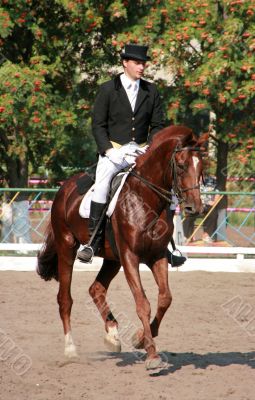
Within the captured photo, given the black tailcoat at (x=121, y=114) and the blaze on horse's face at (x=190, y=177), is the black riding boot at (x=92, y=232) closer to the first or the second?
the black tailcoat at (x=121, y=114)

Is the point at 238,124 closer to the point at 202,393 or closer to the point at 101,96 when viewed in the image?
the point at 101,96

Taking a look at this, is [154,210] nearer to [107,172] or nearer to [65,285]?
[107,172]

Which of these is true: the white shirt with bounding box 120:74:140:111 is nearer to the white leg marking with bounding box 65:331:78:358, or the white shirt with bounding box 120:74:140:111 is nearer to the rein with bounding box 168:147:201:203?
the rein with bounding box 168:147:201:203

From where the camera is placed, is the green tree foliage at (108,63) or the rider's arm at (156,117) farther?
the green tree foliage at (108,63)

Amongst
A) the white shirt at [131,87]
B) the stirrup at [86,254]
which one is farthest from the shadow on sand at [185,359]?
the white shirt at [131,87]

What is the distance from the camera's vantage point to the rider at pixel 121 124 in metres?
8.57

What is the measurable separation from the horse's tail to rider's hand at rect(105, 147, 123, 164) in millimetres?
1822

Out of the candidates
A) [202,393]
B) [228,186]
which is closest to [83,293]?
[202,393]

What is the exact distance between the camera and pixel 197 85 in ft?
55.4

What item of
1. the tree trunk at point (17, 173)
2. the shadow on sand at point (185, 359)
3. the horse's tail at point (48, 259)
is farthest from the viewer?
the tree trunk at point (17, 173)

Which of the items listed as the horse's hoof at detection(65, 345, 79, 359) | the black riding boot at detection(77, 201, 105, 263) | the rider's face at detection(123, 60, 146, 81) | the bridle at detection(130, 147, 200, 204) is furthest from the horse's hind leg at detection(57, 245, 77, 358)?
the rider's face at detection(123, 60, 146, 81)

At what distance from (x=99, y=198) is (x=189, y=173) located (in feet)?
3.95

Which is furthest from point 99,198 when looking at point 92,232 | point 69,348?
point 69,348

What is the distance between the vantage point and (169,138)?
805cm
